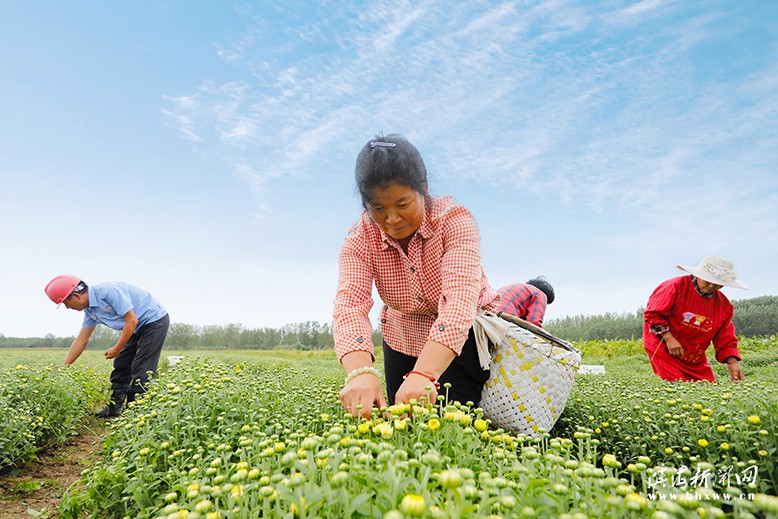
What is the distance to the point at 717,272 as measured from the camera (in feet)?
19.2

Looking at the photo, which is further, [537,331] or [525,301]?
[525,301]

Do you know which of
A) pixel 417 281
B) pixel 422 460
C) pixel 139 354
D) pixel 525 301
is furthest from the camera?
pixel 139 354

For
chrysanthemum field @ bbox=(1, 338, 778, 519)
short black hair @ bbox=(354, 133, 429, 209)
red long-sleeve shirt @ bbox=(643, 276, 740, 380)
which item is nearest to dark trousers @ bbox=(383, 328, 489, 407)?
chrysanthemum field @ bbox=(1, 338, 778, 519)

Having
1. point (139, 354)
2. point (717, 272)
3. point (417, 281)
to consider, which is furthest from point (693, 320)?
point (139, 354)

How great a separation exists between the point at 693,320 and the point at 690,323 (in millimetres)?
47

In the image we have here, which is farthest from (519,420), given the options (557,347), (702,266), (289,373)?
(702,266)

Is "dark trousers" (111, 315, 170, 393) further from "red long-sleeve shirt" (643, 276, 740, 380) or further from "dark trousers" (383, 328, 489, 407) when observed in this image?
"red long-sleeve shirt" (643, 276, 740, 380)

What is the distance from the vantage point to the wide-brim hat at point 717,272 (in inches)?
224

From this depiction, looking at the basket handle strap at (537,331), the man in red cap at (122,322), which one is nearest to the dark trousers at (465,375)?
the basket handle strap at (537,331)

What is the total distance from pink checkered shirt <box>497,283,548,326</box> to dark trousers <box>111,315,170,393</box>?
5036mm

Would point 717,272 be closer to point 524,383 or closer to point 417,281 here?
point 524,383

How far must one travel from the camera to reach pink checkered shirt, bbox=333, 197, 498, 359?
2.68 meters

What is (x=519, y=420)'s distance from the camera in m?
3.04

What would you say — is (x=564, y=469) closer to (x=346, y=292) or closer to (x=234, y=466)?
(x=234, y=466)
